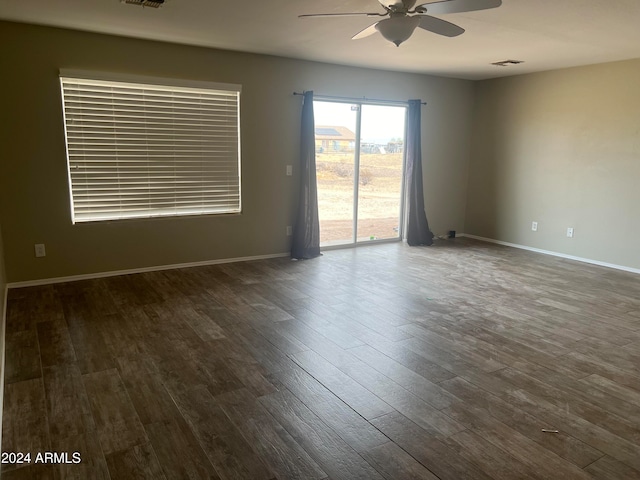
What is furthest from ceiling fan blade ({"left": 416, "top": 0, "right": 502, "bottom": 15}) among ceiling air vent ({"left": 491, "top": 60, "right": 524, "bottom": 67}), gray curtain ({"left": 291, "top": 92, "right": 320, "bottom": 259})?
ceiling air vent ({"left": 491, "top": 60, "right": 524, "bottom": 67})

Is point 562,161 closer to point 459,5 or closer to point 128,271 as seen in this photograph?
point 459,5

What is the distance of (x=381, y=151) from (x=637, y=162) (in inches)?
126

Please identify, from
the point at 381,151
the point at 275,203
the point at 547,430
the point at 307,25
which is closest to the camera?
the point at 547,430

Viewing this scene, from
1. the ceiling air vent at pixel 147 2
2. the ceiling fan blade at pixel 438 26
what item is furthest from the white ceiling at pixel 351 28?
the ceiling fan blade at pixel 438 26

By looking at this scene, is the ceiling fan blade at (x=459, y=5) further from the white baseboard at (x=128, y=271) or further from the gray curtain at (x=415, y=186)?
the gray curtain at (x=415, y=186)

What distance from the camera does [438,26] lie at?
3227 millimetres

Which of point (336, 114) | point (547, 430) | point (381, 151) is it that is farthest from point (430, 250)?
point (547, 430)

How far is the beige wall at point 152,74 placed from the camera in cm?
429

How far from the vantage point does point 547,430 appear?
7.71 feet

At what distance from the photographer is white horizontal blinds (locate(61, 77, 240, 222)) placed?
4.62 metres

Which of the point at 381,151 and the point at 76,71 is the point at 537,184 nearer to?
the point at 381,151

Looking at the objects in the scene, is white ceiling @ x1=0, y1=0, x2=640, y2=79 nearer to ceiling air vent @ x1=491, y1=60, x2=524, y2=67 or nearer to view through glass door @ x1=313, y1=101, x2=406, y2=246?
ceiling air vent @ x1=491, y1=60, x2=524, y2=67

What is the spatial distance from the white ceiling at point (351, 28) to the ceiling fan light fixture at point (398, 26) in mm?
373

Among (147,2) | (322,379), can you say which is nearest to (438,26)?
(147,2)
